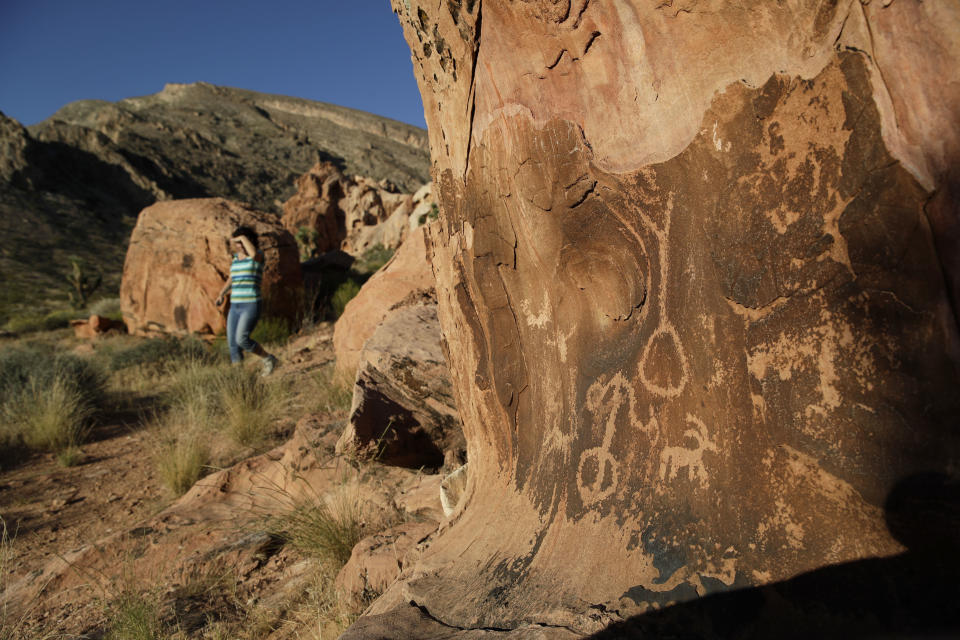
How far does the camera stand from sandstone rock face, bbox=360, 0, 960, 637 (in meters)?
1.01

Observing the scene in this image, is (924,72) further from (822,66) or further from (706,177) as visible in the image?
(706,177)

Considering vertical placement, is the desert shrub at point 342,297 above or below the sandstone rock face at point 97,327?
above

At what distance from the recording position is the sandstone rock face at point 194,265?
9000mm

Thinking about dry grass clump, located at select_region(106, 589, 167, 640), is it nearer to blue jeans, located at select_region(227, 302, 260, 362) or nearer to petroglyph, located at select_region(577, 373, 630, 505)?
petroglyph, located at select_region(577, 373, 630, 505)

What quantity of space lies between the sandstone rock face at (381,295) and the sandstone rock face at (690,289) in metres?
2.85

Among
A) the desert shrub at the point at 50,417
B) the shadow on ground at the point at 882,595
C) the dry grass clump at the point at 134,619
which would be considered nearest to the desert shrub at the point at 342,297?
the desert shrub at the point at 50,417

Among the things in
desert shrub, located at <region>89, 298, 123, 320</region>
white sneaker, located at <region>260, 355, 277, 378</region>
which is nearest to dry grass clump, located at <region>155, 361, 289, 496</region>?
white sneaker, located at <region>260, 355, 277, 378</region>

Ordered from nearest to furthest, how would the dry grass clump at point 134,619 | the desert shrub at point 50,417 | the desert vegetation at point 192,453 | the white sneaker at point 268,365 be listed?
1. the dry grass clump at point 134,619
2. the desert vegetation at point 192,453
3. the desert shrub at point 50,417
4. the white sneaker at point 268,365

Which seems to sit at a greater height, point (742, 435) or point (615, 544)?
point (742, 435)

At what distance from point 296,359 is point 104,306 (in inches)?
494

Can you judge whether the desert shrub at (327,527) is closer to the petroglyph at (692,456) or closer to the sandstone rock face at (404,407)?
the sandstone rock face at (404,407)

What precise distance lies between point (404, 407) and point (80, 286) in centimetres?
2255

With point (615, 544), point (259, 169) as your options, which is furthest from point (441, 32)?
point (259, 169)

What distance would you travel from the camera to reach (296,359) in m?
7.06
